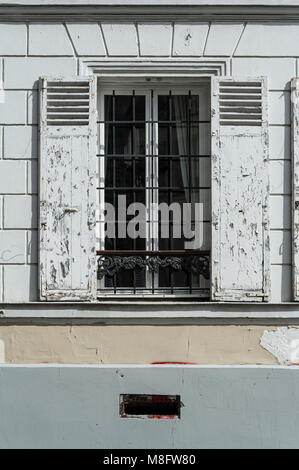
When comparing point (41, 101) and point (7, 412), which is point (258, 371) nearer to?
point (7, 412)

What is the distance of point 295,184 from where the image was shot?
5.38 metres

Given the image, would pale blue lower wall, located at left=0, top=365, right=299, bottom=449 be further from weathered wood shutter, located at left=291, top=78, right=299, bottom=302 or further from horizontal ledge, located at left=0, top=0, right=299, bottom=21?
horizontal ledge, located at left=0, top=0, right=299, bottom=21

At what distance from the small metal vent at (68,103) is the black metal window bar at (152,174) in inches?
10.2

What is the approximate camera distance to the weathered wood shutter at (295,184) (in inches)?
211

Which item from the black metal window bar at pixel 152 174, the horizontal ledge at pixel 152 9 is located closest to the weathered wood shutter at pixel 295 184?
the horizontal ledge at pixel 152 9

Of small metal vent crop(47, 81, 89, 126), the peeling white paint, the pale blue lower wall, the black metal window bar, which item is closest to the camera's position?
the pale blue lower wall

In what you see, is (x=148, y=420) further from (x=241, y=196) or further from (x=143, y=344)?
(x=241, y=196)

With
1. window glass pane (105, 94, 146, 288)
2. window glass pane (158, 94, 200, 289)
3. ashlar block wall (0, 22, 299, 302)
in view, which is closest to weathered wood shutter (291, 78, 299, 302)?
ashlar block wall (0, 22, 299, 302)

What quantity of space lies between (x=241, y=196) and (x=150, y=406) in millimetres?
2114

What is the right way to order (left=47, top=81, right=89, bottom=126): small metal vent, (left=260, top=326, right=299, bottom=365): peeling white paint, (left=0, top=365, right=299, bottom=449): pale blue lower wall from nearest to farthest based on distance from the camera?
1. (left=0, top=365, right=299, bottom=449): pale blue lower wall
2. (left=260, top=326, right=299, bottom=365): peeling white paint
3. (left=47, top=81, right=89, bottom=126): small metal vent

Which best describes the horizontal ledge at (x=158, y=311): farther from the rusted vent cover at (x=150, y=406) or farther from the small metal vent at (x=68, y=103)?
the small metal vent at (x=68, y=103)

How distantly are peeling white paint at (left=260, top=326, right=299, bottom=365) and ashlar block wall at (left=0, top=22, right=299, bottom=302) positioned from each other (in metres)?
0.92

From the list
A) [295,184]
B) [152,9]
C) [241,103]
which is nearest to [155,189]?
[241,103]

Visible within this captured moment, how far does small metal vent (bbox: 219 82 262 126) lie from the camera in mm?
5453
